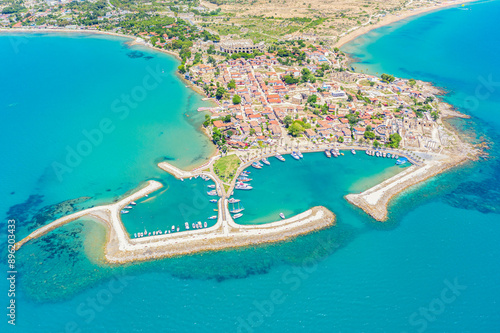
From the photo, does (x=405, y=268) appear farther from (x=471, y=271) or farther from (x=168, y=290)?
(x=168, y=290)

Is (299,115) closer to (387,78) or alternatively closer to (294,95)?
(294,95)

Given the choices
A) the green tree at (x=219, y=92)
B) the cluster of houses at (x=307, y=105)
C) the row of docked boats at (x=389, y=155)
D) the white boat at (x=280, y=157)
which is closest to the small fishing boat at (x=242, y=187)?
the white boat at (x=280, y=157)

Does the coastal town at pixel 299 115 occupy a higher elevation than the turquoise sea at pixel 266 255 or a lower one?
higher

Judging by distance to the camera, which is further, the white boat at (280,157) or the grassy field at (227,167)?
the white boat at (280,157)

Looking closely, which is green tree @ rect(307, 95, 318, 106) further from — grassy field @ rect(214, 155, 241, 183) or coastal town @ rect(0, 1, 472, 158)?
grassy field @ rect(214, 155, 241, 183)

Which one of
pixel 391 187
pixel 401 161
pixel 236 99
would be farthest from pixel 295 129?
pixel 391 187

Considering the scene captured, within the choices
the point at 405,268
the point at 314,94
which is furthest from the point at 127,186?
the point at 314,94

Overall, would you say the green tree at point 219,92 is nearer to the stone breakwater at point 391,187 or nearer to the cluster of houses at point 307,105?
the cluster of houses at point 307,105
